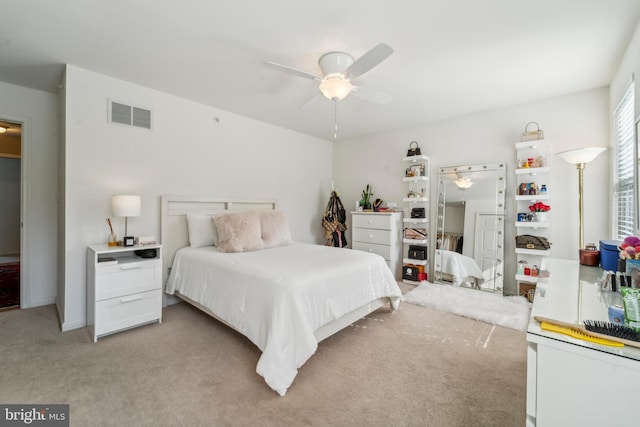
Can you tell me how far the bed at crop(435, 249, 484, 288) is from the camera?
394 centimetres

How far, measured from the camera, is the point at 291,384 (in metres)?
1.88

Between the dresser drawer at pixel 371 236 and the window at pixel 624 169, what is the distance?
2.51 m

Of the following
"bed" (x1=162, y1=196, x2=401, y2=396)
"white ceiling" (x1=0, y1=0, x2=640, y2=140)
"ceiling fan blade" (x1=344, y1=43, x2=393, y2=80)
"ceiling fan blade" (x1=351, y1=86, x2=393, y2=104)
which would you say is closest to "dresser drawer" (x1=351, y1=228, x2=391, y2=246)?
"bed" (x1=162, y1=196, x2=401, y2=396)

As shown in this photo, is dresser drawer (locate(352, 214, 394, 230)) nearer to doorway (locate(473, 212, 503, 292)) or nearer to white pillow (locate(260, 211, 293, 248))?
doorway (locate(473, 212, 503, 292))

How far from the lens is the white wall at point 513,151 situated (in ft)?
10.3

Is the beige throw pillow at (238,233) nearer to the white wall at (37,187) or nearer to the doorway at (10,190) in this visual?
the white wall at (37,187)

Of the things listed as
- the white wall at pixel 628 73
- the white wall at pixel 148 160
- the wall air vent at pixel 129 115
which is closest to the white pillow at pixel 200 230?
the white wall at pixel 148 160

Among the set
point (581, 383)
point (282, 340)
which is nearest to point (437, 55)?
point (581, 383)

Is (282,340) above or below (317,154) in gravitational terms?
below

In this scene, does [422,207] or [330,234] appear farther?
[330,234]

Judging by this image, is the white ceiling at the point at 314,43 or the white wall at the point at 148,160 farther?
the white wall at the point at 148,160

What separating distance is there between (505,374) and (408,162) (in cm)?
332

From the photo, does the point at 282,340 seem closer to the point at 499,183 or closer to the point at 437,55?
the point at 437,55

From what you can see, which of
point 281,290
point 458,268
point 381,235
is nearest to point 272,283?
point 281,290
